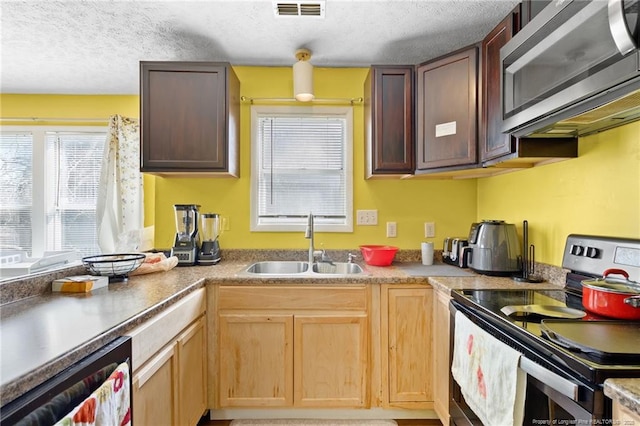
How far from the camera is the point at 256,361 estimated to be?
1.89m

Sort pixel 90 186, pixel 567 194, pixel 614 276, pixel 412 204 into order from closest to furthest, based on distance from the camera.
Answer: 1. pixel 614 276
2. pixel 567 194
3. pixel 412 204
4. pixel 90 186

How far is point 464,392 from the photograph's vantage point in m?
1.37

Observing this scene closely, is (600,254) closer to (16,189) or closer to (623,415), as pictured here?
(623,415)

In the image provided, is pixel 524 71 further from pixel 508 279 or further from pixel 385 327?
pixel 385 327

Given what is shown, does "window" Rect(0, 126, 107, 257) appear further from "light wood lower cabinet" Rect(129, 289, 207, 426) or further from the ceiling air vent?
the ceiling air vent

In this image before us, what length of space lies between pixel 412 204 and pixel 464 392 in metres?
1.44

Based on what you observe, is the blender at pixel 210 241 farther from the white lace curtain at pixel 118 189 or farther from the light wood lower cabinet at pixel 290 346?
the white lace curtain at pixel 118 189

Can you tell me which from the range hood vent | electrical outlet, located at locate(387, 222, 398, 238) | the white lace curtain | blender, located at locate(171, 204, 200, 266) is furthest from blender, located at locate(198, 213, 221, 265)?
the range hood vent

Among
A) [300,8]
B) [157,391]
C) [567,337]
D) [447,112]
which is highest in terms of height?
[300,8]

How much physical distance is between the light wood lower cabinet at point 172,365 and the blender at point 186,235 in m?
0.49

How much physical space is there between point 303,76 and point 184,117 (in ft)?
2.84

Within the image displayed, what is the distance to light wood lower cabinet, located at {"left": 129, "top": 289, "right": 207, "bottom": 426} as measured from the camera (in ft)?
3.94

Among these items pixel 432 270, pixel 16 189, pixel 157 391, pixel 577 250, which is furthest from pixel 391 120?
pixel 16 189

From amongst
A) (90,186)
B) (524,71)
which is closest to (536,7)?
(524,71)
